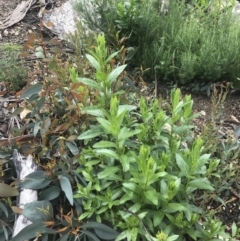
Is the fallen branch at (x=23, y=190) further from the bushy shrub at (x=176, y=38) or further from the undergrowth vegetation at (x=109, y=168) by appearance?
the bushy shrub at (x=176, y=38)

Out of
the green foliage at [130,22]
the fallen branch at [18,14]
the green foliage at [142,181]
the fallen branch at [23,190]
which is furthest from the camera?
the fallen branch at [18,14]

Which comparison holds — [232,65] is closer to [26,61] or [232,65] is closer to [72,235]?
[26,61]

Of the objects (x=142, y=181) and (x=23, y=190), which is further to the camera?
(x=23, y=190)

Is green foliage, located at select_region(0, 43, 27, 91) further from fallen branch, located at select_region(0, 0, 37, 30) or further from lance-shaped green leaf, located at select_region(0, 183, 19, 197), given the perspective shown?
lance-shaped green leaf, located at select_region(0, 183, 19, 197)

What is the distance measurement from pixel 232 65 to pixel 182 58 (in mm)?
435

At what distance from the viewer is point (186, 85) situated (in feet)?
12.2

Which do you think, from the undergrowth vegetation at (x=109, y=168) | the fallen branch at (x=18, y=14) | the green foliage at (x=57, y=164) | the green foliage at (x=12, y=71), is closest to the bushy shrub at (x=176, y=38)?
the undergrowth vegetation at (x=109, y=168)

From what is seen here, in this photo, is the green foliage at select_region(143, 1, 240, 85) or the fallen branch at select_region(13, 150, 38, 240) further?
the green foliage at select_region(143, 1, 240, 85)

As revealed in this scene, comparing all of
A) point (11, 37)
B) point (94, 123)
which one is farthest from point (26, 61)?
point (94, 123)

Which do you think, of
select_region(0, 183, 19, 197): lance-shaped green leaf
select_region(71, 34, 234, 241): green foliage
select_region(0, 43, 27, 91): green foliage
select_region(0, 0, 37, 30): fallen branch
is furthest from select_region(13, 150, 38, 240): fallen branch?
select_region(0, 0, 37, 30): fallen branch

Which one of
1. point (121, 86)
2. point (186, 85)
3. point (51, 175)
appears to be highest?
point (121, 86)

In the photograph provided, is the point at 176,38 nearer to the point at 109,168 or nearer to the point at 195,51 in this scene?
the point at 195,51

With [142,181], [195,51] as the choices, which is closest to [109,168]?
[142,181]

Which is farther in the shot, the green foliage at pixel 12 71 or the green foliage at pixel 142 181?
the green foliage at pixel 12 71
